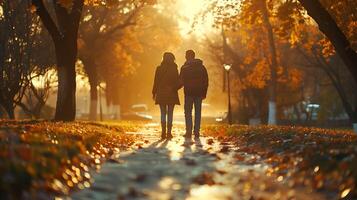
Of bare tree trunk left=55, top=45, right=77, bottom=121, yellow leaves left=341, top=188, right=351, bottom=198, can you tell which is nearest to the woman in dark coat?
bare tree trunk left=55, top=45, right=77, bottom=121

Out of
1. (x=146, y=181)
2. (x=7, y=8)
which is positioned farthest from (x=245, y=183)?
(x=7, y=8)

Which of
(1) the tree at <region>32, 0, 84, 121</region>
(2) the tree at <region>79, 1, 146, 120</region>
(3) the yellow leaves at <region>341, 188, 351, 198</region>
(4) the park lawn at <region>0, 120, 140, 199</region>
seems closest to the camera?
(4) the park lawn at <region>0, 120, 140, 199</region>

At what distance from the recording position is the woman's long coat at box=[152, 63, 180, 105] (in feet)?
52.8

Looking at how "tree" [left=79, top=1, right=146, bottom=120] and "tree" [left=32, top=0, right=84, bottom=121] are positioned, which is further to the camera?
"tree" [left=79, top=1, right=146, bottom=120]

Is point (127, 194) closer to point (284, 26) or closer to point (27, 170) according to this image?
point (27, 170)

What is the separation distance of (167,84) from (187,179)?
24.0ft

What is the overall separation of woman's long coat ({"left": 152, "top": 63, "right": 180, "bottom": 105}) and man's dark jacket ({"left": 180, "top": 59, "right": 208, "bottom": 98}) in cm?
21

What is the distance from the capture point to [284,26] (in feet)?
75.2

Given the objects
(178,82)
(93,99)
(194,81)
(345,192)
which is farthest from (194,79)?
(93,99)

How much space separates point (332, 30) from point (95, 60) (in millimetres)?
29249

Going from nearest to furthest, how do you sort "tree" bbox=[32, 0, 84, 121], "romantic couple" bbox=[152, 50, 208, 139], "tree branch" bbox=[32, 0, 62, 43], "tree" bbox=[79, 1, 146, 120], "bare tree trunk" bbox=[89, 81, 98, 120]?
"romantic couple" bbox=[152, 50, 208, 139] → "tree branch" bbox=[32, 0, 62, 43] → "tree" bbox=[32, 0, 84, 121] → "tree" bbox=[79, 1, 146, 120] → "bare tree trunk" bbox=[89, 81, 98, 120]

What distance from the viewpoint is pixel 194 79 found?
16.1 metres

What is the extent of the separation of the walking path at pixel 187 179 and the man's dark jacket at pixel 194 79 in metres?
4.10

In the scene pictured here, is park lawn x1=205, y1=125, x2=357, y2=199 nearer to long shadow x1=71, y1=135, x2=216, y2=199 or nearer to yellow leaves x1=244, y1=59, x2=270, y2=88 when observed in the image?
long shadow x1=71, y1=135, x2=216, y2=199
